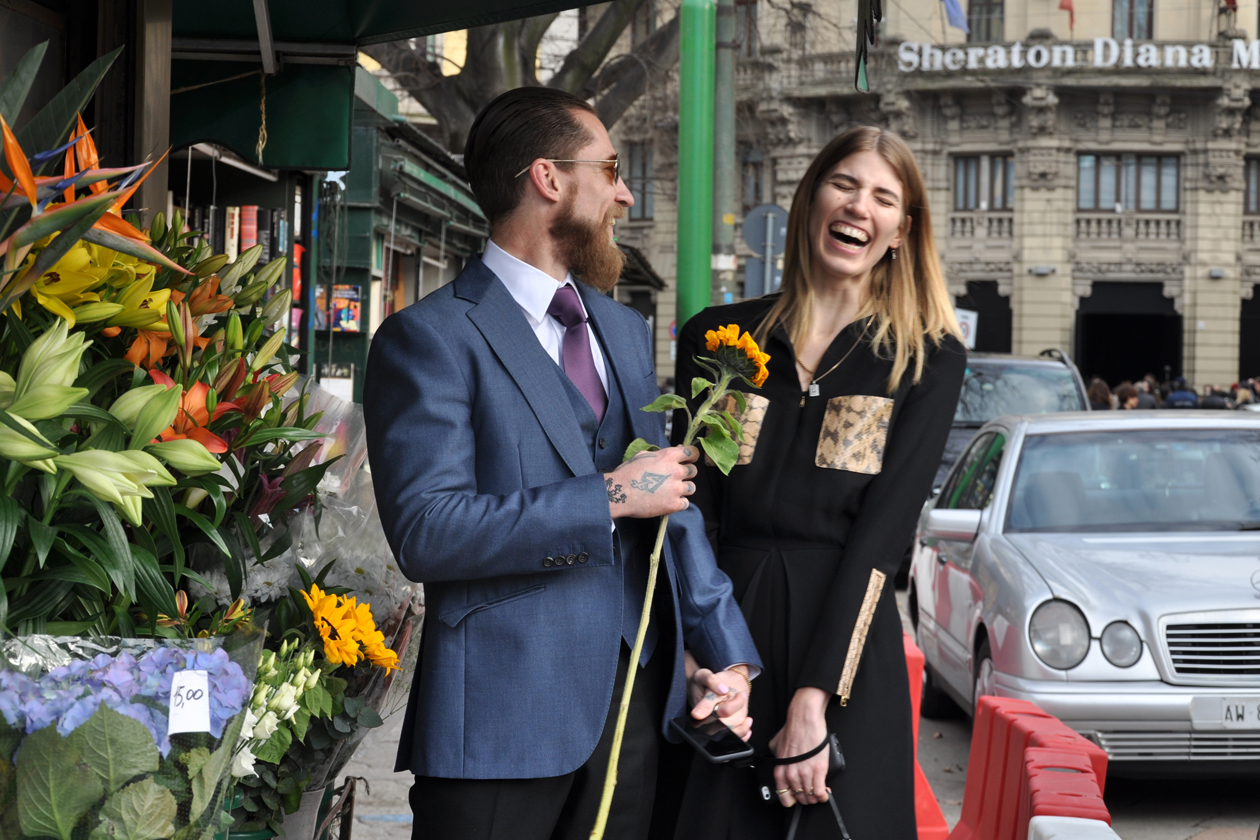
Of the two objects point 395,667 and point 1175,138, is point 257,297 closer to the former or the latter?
point 395,667

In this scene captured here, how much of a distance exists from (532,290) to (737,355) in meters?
0.40

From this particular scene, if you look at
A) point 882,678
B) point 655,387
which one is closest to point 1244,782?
point 882,678

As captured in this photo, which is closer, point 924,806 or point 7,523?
point 7,523

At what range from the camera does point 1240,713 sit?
4.95m

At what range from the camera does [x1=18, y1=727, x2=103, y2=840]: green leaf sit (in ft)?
5.17

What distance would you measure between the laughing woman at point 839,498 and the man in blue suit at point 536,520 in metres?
0.17

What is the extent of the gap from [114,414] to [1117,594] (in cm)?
440

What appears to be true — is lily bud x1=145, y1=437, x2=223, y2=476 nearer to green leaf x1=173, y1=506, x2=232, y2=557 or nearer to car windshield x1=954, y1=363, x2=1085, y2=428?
green leaf x1=173, y1=506, x2=232, y2=557

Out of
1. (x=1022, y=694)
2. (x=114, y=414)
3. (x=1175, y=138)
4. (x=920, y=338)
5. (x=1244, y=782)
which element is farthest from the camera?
(x=1175, y=138)

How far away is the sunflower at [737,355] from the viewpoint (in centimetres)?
214

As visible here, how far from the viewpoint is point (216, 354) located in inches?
83.0

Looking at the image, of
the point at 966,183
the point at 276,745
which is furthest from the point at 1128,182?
the point at 276,745

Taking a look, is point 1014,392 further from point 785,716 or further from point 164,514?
point 164,514

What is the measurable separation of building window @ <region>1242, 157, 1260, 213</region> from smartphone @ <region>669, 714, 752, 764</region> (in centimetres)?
3465
